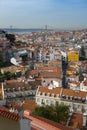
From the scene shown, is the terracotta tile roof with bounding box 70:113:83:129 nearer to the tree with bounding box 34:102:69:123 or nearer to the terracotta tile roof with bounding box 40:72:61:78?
the tree with bounding box 34:102:69:123

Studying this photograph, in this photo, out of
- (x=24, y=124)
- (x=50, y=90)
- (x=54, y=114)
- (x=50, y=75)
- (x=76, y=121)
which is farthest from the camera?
(x=50, y=75)

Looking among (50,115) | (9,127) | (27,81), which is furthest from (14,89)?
(9,127)

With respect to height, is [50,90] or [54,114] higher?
[54,114]

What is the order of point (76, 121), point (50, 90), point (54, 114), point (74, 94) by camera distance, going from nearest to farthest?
point (54, 114) < point (76, 121) < point (74, 94) < point (50, 90)

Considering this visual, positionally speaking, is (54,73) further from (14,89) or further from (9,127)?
(9,127)

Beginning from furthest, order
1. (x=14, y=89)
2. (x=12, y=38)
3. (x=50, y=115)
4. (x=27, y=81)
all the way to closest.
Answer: (x=12, y=38) < (x=27, y=81) < (x=14, y=89) < (x=50, y=115)

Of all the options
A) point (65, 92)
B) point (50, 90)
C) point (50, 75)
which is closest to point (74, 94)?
point (65, 92)

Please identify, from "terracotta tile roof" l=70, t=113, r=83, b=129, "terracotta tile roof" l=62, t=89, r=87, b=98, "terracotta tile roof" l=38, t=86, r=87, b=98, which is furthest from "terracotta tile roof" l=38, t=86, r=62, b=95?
"terracotta tile roof" l=70, t=113, r=83, b=129

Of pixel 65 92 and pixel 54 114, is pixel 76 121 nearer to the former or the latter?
pixel 54 114

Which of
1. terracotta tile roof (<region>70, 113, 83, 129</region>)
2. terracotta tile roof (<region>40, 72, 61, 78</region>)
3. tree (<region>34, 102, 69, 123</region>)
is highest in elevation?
tree (<region>34, 102, 69, 123</region>)

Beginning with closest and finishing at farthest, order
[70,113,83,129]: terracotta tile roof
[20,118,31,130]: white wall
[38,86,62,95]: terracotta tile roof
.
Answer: [20,118,31,130]: white wall
[70,113,83,129]: terracotta tile roof
[38,86,62,95]: terracotta tile roof

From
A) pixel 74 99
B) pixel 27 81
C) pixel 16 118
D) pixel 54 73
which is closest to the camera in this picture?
pixel 16 118
